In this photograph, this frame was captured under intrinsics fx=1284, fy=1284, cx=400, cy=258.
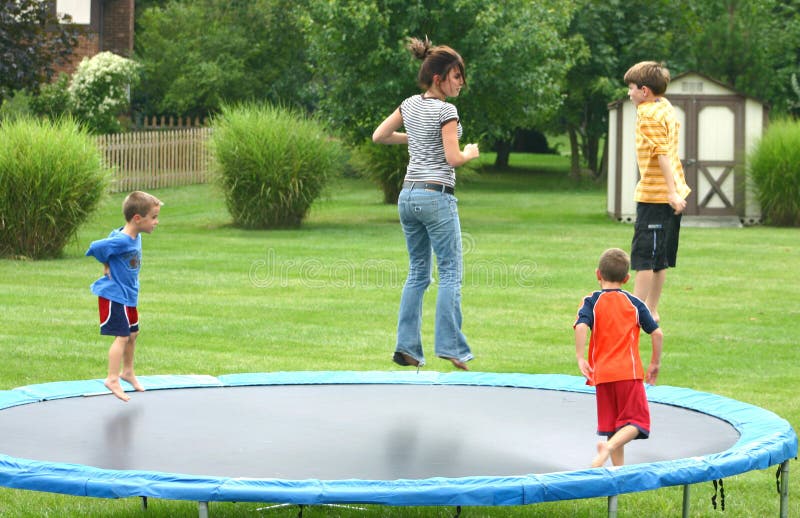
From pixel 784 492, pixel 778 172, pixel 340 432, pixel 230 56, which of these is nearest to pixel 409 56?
pixel 778 172

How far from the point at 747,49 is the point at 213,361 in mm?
16460

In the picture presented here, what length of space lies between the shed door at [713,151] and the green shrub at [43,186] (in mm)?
8597

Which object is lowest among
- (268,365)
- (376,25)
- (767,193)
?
(268,365)

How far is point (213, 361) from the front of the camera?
A: 7543 mm

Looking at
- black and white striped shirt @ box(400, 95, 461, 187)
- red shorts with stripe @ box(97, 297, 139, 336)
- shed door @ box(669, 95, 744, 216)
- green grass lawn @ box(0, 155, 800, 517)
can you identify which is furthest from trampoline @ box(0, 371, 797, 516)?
shed door @ box(669, 95, 744, 216)

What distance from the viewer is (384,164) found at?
20.8 m

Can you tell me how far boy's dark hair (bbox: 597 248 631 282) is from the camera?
4.17 metres

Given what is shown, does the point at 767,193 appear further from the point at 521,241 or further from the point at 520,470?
the point at 520,470

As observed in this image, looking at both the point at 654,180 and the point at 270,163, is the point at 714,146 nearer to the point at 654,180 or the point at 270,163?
the point at 270,163

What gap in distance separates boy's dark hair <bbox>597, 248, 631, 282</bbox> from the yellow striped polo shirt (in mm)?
2152

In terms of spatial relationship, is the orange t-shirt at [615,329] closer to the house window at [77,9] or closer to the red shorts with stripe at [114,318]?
the red shorts with stripe at [114,318]

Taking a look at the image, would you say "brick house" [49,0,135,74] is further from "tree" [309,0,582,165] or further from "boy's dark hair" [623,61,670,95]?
"boy's dark hair" [623,61,670,95]

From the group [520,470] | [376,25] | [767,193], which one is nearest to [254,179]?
[376,25]

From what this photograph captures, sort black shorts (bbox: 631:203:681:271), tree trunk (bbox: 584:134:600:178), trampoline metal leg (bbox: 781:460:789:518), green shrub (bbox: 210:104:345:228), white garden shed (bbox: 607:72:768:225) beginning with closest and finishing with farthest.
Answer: trampoline metal leg (bbox: 781:460:789:518), black shorts (bbox: 631:203:681:271), green shrub (bbox: 210:104:345:228), white garden shed (bbox: 607:72:768:225), tree trunk (bbox: 584:134:600:178)
